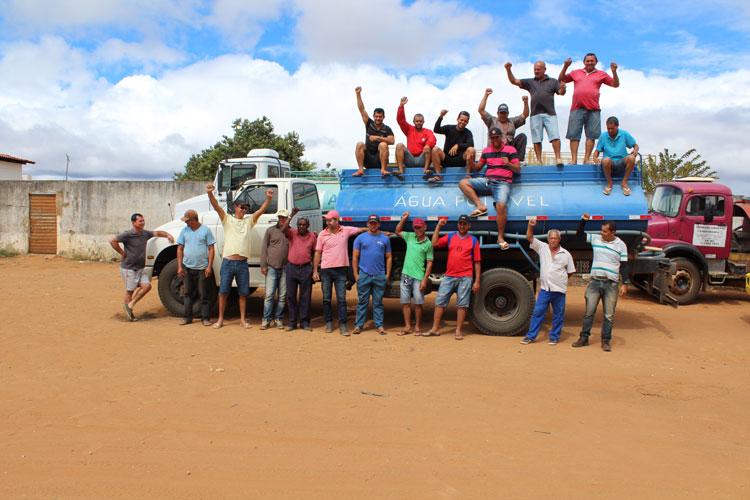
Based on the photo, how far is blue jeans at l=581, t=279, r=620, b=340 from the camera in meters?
7.11

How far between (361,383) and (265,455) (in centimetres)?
177

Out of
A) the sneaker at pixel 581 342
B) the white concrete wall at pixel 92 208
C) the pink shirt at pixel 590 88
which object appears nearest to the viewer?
the sneaker at pixel 581 342

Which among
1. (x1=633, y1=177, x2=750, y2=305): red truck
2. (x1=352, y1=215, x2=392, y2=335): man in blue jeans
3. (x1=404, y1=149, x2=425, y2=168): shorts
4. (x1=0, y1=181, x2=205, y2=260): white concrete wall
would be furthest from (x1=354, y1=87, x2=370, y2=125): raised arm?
(x1=0, y1=181, x2=205, y2=260): white concrete wall

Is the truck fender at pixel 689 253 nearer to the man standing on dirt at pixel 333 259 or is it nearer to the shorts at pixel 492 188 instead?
the shorts at pixel 492 188

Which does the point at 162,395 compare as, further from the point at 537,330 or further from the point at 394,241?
the point at 537,330

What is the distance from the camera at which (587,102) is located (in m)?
8.19

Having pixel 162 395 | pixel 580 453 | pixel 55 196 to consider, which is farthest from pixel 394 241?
pixel 55 196

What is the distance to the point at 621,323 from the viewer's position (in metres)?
8.91

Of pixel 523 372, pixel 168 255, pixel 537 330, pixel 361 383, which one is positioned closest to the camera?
pixel 361 383

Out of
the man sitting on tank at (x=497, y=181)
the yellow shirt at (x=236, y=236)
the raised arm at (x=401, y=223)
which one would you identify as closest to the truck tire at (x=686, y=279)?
the man sitting on tank at (x=497, y=181)

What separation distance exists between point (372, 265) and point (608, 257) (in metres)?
3.24

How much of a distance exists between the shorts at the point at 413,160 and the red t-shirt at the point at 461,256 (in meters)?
1.51

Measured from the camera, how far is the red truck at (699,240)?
11.0m

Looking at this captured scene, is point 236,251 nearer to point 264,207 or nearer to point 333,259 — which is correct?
point 264,207
